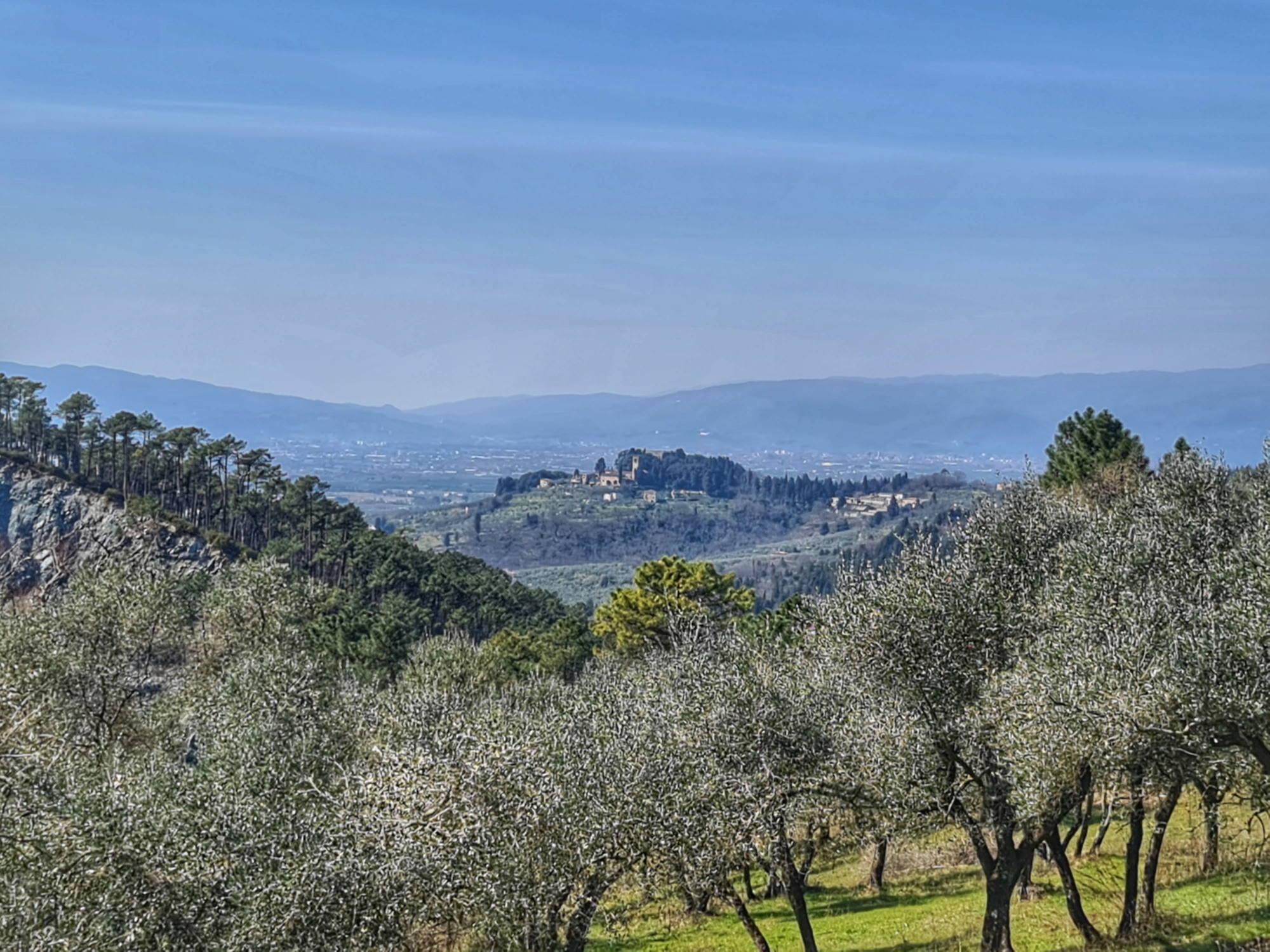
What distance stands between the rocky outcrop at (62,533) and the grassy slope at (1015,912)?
282 feet

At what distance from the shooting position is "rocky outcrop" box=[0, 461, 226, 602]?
111125mm

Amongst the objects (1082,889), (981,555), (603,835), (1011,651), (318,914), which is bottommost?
(1082,889)

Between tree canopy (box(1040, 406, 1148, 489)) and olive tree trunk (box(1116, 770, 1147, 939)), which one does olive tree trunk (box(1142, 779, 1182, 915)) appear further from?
tree canopy (box(1040, 406, 1148, 489))

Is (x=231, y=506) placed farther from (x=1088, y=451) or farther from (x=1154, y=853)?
(x=1154, y=853)

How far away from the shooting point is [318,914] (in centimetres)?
2020

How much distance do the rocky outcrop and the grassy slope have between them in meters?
86.0

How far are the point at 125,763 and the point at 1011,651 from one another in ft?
78.4

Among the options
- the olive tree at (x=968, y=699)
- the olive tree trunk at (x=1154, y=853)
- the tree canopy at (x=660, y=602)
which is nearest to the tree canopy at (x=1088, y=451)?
the tree canopy at (x=660, y=602)

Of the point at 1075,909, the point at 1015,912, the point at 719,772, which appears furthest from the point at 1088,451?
the point at 719,772

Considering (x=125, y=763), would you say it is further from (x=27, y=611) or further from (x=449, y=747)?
(x=27, y=611)

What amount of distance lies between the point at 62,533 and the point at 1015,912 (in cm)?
12196

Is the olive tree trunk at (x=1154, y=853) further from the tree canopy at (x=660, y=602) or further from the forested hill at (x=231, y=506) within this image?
the forested hill at (x=231, y=506)

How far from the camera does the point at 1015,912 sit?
27281 millimetres

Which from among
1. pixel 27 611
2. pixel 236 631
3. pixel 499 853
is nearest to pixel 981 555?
pixel 499 853
